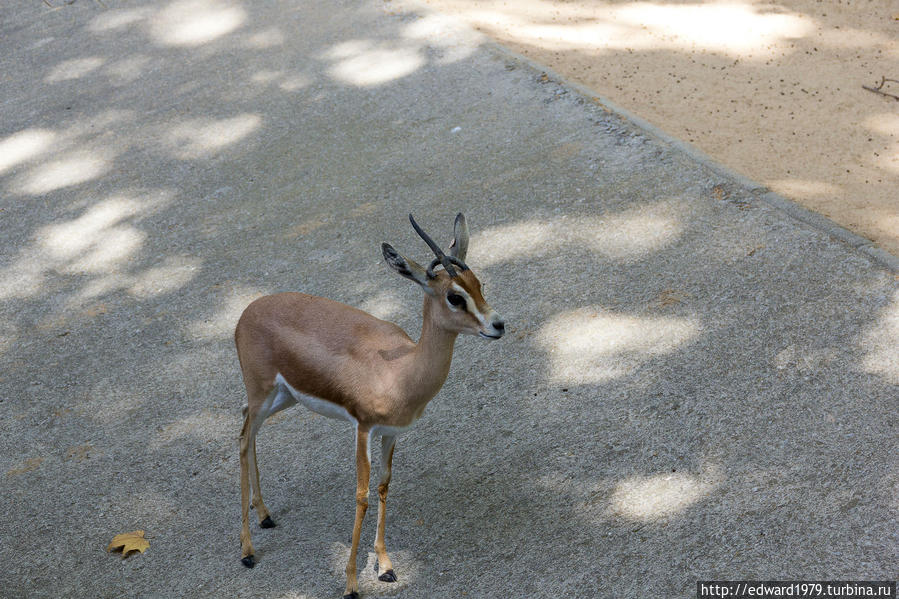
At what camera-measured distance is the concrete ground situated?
3.83 m

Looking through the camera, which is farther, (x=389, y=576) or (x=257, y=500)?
(x=257, y=500)

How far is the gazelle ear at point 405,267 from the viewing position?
10.8ft

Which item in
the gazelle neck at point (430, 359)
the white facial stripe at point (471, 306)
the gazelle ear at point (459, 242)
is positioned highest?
the gazelle ear at point (459, 242)

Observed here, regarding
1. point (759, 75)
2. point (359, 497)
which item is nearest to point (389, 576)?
point (359, 497)

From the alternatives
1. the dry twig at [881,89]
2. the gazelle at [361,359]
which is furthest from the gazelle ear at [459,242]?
the dry twig at [881,89]

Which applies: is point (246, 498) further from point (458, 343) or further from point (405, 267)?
point (458, 343)

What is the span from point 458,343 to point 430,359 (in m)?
1.89

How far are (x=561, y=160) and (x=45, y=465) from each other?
4.15 m

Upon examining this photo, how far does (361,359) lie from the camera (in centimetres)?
363

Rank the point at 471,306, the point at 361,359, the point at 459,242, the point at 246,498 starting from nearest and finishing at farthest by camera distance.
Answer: the point at 471,306 → the point at 459,242 → the point at 361,359 → the point at 246,498

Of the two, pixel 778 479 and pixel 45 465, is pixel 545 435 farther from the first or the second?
pixel 45 465

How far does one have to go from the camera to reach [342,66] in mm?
8656

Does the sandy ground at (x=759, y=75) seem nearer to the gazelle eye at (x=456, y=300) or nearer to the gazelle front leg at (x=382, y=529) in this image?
the gazelle eye at (x=456, y=300)

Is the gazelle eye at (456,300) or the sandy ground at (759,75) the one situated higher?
the gazelle eye at (456,300)
